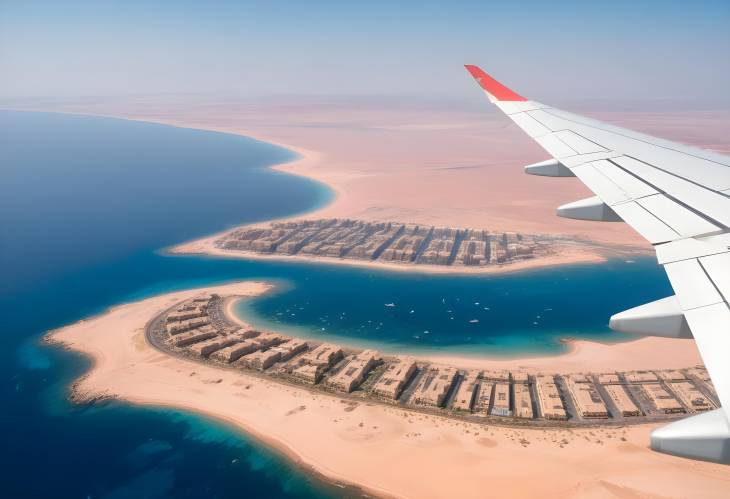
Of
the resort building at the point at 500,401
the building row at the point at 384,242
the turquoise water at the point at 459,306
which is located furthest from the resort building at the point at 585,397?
the building row at the point at 384,242

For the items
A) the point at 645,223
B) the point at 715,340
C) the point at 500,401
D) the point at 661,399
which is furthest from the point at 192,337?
the point at 715,340

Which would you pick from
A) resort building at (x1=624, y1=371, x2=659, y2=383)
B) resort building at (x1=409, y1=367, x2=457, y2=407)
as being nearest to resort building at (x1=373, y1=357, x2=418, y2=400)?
resort building at (x1=409, y1=367, x2=457, y2=407)

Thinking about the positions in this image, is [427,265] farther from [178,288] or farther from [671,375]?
[178,288]

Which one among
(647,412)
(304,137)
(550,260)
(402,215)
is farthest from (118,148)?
(647,412)

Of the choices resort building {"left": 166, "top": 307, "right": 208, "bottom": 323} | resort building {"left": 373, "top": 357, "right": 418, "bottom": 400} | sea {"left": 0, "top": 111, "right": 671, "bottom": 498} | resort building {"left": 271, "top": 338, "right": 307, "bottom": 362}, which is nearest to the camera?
sea {"left": 0, "top": 111, "right": 671, "bottom": 498}

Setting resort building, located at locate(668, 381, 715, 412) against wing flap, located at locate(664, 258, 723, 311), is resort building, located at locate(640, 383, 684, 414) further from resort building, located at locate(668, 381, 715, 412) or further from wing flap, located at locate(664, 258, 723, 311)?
wing flap, located at locate(664, 258, 723, 311)

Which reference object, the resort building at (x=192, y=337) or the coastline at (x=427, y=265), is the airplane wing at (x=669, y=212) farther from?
the coastline at (x=427, y=265)
